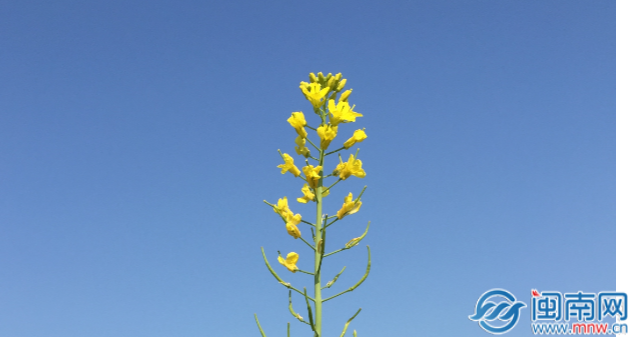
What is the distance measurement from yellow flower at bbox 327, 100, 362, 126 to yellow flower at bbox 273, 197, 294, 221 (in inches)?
41.8

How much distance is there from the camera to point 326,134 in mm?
5371

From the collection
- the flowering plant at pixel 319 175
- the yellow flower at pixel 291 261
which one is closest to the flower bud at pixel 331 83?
the flowering plant at pixel 319 175

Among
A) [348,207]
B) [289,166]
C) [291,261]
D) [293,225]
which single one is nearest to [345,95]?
[289,166]

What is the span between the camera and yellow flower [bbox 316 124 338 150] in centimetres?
537

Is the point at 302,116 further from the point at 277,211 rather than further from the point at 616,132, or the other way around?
the point at 616,132

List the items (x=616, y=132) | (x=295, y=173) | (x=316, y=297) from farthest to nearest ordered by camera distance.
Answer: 1. (x=616, y=132)
2. (x=295, y=173)
3. (x=316, y=297)

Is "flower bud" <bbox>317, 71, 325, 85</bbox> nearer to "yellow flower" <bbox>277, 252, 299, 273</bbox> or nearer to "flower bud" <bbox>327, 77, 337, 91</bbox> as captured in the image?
"flower bud" <bbox>327, 77, 337, 91</bbox>

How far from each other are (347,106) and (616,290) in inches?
284

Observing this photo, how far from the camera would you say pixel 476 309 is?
30.1ft

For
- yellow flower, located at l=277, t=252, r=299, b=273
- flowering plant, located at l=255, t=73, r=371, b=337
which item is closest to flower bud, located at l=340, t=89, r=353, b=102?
flowering plant, located at l=255, t=73, r=371, b=337

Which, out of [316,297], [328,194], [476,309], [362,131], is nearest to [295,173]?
[328,194]

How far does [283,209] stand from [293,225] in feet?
0.70

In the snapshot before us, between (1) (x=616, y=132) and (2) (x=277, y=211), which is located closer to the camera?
(2) (x=277, y=211)

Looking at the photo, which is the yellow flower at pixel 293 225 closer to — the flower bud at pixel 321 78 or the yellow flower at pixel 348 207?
the yellow flower at pixel 348 207
